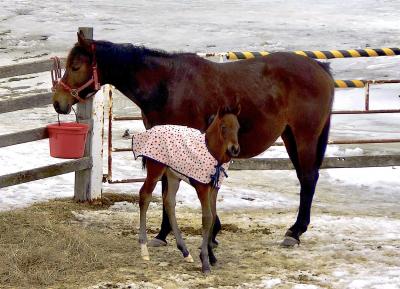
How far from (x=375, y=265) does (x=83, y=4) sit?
79.2 feet

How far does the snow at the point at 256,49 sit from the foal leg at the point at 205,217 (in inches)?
19.5

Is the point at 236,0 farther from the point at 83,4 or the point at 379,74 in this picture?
the point at 379,74

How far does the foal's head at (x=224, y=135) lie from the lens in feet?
18.7

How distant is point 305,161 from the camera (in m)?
7.14

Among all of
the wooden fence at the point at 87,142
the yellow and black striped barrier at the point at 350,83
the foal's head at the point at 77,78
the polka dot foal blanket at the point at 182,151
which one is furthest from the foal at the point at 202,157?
the yellow and black striped barrier at the point at 350,83

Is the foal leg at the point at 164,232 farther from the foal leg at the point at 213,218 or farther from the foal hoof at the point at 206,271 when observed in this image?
the foal hoof at the point at 206,271

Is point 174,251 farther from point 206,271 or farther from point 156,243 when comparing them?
point 206,271

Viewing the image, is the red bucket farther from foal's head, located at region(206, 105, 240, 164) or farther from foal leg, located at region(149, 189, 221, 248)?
foal's head, located at region(206, 105, 240, 164)

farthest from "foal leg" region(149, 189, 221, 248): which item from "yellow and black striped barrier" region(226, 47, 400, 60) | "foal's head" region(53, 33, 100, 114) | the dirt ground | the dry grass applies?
"yellow and black striped barrier" region(226, 47, 400, 60)

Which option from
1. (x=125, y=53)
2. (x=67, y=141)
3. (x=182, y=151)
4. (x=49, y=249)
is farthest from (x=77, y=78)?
(x=49, y=249)

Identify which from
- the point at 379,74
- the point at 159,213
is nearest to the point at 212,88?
the point at 159,213

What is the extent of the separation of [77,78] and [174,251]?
5.35 ft

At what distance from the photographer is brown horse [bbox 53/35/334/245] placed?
657cm

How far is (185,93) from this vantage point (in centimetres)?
656
